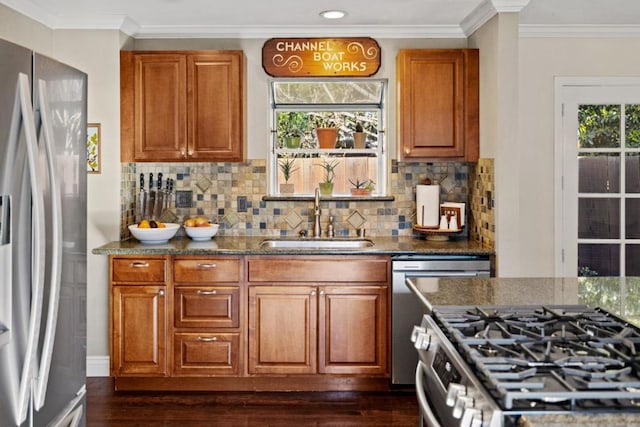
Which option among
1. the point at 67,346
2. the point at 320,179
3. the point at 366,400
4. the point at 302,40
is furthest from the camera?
the point at 320,179

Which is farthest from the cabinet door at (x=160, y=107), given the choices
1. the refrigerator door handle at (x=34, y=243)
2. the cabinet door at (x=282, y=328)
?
the refrigerator door handle at (x=34, y=243)

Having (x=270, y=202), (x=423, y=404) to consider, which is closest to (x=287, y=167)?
(x=270, y=202)

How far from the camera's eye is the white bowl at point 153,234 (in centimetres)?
417

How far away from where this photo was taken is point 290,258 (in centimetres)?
401

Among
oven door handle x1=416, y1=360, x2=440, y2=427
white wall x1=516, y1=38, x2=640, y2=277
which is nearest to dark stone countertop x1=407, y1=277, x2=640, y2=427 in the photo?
oven door handle x1=416, y1=360, x2=440, y2=427

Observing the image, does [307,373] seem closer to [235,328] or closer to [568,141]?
[235,328]

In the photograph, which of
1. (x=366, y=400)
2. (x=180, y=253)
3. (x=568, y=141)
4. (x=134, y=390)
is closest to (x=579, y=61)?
(x=568, y=141)

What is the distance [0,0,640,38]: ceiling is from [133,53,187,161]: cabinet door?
0.30 meters

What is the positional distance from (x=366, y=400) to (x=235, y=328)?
91 centimetres

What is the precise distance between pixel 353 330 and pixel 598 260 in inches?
74.7

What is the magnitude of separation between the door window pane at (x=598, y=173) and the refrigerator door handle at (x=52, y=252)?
362 centimetres

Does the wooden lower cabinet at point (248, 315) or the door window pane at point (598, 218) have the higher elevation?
the door window pane at point (598, 218)

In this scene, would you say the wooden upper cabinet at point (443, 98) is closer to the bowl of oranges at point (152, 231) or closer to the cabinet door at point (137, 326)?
the bowl of oranges at point (152, 231)

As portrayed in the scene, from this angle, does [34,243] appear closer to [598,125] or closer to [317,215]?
[317,215]
